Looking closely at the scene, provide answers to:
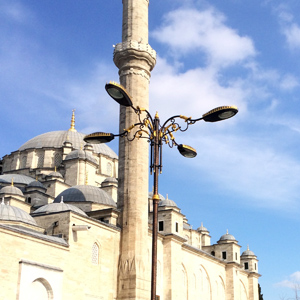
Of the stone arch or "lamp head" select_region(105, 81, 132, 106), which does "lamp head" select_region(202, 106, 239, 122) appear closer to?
"lamp head" select_region(105, 81, 132, 106)

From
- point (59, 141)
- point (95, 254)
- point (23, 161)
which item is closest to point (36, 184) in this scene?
point (23, 161)

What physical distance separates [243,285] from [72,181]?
14.1 meters

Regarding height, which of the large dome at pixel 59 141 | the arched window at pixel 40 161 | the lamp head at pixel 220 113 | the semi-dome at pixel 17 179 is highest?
the large dome at pixel 59 141

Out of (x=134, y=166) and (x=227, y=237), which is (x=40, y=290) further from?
(x=227, y=237)

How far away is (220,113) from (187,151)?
104 cm

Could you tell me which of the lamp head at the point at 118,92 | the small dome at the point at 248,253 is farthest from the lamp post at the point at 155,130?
the small dome at the point at 248,253

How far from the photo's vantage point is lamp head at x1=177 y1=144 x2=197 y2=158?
29.2 ft

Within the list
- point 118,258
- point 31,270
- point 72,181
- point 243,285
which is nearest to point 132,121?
point 118,258

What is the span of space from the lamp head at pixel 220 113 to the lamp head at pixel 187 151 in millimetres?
676

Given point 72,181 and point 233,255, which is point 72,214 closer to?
point 72,181

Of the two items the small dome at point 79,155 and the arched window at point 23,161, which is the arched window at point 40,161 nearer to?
the arched window at point 23,161

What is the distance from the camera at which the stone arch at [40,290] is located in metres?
15.8

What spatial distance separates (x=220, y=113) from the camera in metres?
8.39

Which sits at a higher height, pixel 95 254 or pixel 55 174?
pixel 55 174
